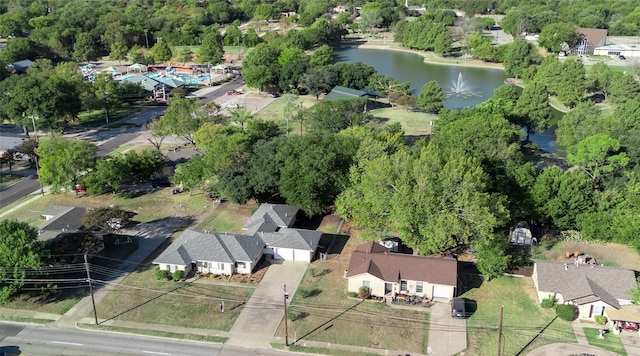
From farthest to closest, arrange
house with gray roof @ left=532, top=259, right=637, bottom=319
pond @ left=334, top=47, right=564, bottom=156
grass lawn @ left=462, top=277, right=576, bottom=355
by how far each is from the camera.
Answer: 1. pond @ left=334, top=47, right=564, bottom=156
2. house with gray roof @ left=532, top=259, right=637, bottom=319
3. grass lawn @ left=462, top=277, right=576, bottom=355

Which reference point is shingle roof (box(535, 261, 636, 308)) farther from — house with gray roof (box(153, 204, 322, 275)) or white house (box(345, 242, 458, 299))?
house with gray roof (box(153, 204, 322, 275))

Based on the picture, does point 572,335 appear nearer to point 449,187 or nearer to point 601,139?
point 449,187

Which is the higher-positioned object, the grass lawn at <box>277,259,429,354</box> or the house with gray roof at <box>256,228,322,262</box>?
the house with gray roof at <box>256,228,322,262</box>

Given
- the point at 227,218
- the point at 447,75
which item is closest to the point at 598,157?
the point at 227,218

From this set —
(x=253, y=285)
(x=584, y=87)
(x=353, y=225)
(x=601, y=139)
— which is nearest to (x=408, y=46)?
(x=584, y=87)

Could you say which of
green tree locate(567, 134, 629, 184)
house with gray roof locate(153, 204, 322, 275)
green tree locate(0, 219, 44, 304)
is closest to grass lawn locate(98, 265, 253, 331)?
house with gray roof locate(153, 204, 322, 275)
